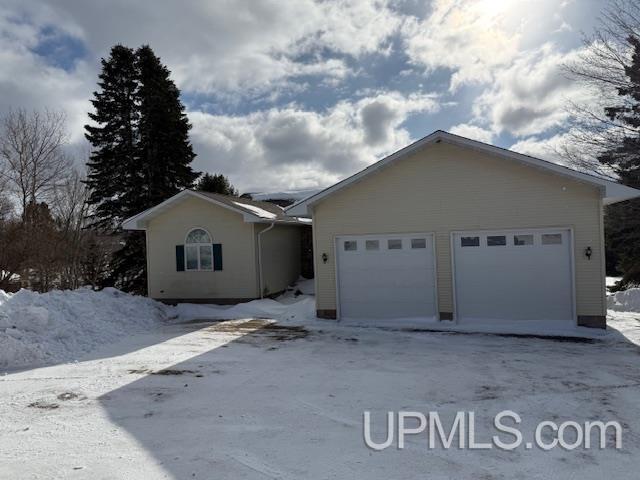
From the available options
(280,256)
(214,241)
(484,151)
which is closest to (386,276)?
(484,151)

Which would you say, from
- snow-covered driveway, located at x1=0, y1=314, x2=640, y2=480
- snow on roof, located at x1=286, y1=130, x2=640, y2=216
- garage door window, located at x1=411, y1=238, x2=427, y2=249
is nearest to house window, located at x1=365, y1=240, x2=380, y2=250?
garage door window, located at x1=411, y1=238, x2=427, y2=249

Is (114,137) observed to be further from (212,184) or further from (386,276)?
(386,276)

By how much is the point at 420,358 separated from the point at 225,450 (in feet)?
14.4

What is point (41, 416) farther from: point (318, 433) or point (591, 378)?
point (591, 378)

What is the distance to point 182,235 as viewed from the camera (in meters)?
15.5

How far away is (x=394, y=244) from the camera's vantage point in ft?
37.5

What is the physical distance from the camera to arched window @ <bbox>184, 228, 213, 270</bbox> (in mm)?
15312

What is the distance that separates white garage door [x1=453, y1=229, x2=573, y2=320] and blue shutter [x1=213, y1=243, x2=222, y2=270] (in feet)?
25.6

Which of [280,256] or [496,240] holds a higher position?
[496,240]

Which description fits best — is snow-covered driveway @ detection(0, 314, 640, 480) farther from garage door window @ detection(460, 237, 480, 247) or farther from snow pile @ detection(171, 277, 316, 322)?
snow pile @ detection(171, 277, 316, 322)

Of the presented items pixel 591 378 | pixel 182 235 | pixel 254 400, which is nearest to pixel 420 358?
pixel 591 378

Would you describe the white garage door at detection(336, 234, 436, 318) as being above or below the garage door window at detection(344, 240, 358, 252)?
below

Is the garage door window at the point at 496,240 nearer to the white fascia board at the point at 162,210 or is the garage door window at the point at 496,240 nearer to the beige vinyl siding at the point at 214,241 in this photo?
the white fascia board at the point at 162,210

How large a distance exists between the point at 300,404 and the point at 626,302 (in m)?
12.5
